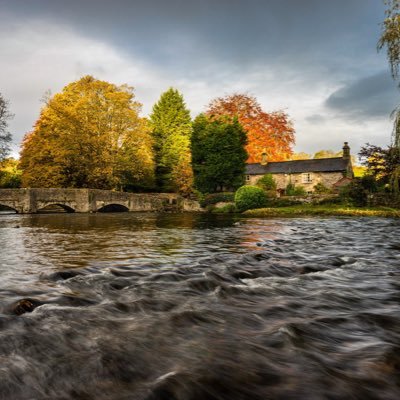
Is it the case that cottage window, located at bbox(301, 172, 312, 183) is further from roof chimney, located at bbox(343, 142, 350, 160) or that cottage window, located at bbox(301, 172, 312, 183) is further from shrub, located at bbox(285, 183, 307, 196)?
roof chimney, located at bbox(343, 142, 350, 160)

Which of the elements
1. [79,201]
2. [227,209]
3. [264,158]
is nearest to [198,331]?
[227,209]

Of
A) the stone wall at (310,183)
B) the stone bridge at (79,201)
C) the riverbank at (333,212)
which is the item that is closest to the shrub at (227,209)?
the riverbank at (333,212)

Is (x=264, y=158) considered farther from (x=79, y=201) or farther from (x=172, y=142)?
(x=79, y=201)

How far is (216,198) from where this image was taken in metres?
35.6

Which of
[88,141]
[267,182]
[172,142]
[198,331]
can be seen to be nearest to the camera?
[198,331]

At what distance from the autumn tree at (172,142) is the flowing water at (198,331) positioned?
35743mm

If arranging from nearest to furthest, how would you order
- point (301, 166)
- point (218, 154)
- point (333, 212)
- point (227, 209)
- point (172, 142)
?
point (333, 212) < point (227, 209) < point (218, 154) < point (301, 166) < point (172, 142)

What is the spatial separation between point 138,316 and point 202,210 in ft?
109

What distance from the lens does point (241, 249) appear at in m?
7.91

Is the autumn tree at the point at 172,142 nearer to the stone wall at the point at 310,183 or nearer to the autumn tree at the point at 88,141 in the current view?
the autumn tree at the point at 88,141

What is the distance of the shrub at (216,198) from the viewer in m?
34.9

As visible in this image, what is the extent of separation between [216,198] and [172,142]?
1323 centimetres

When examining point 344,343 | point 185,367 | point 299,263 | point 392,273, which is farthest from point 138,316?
point 392,273

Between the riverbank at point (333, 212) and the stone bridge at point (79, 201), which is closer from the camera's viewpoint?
the riverbank at point (333, 212)
